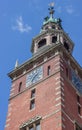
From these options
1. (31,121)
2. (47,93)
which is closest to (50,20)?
(47,93)

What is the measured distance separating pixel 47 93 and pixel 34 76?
436 cm

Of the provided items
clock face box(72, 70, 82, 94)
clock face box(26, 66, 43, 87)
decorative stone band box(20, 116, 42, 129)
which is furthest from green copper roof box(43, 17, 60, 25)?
decorative stone band box(20, 116, 42, 129)

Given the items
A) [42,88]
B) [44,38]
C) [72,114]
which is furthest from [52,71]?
[44,38]

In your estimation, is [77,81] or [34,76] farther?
[77,81]

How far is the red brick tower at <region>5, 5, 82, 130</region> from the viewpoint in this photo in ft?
133

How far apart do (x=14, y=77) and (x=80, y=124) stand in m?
10.3

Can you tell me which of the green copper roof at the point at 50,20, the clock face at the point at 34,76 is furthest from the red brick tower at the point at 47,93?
the green copper roof at the point at 50,20

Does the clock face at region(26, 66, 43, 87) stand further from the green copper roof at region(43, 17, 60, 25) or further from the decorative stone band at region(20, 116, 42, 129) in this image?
the green copper roof at region(43, 17, 60, 25)

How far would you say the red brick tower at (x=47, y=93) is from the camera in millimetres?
40562

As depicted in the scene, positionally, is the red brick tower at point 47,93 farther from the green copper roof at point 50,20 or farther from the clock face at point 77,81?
the green copper roof at point 50,20

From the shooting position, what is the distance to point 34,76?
4700 cm

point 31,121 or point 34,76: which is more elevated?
point 34,76

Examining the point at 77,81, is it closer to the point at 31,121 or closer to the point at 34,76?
the point at 34,76

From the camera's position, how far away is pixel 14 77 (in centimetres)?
4941
